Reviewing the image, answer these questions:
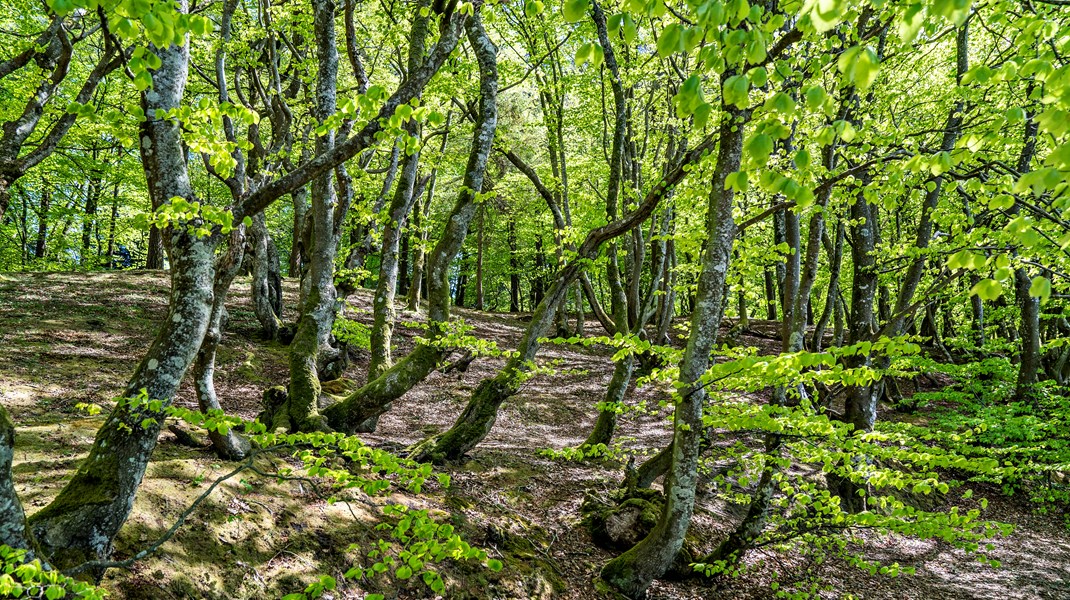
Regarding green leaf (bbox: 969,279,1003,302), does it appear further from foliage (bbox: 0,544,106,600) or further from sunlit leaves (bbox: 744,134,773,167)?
foliage (bbox: 0,544,106,600)

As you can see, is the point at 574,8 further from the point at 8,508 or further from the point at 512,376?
the point at 512,376

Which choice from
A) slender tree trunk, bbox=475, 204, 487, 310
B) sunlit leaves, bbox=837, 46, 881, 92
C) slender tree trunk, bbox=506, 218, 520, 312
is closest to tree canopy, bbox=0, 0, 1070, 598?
sunlit leaves, bbox=837, 46, 881, 92

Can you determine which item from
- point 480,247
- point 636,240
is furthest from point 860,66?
point 480,247

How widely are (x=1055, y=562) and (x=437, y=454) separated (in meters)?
9.49

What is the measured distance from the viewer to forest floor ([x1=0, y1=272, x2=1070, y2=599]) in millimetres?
4133

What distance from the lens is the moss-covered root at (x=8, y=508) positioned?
7.96 feet

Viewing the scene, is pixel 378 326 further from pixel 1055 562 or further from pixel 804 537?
pixel 1055 562

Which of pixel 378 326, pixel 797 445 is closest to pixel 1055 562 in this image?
pixel 797 445

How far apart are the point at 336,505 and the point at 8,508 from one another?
3.07 metres

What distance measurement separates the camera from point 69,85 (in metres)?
12.6

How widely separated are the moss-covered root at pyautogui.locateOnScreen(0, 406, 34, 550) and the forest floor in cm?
106

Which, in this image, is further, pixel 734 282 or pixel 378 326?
pixel 734 282

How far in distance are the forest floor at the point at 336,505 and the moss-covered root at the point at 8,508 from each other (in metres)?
1.06

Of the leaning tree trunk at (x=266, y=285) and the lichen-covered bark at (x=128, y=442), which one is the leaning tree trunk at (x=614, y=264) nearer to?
the lichen-covered bark at (x=128, y=442)
